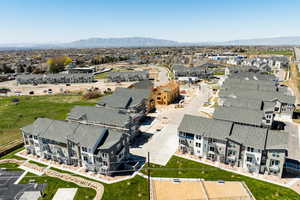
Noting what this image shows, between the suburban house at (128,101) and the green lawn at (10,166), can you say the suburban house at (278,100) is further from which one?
the green lawn at (10,166)

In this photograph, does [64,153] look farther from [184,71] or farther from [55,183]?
[184,71]

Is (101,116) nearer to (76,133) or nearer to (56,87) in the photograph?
(76,133)

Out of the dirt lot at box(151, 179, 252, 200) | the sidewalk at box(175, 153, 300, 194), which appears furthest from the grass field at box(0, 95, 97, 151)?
the sidewalk at box(175, 153, 300, 194)

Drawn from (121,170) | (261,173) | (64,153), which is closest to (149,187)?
(121,170)

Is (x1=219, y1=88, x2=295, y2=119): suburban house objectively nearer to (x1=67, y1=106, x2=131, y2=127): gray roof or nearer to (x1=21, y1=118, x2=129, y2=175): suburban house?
(x1=67, y1=106, x2=131, y2=127): gray roof

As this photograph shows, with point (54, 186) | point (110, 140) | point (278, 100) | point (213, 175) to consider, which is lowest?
point (54, 186)

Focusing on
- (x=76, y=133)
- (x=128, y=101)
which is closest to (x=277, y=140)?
(x=76, y=133)
